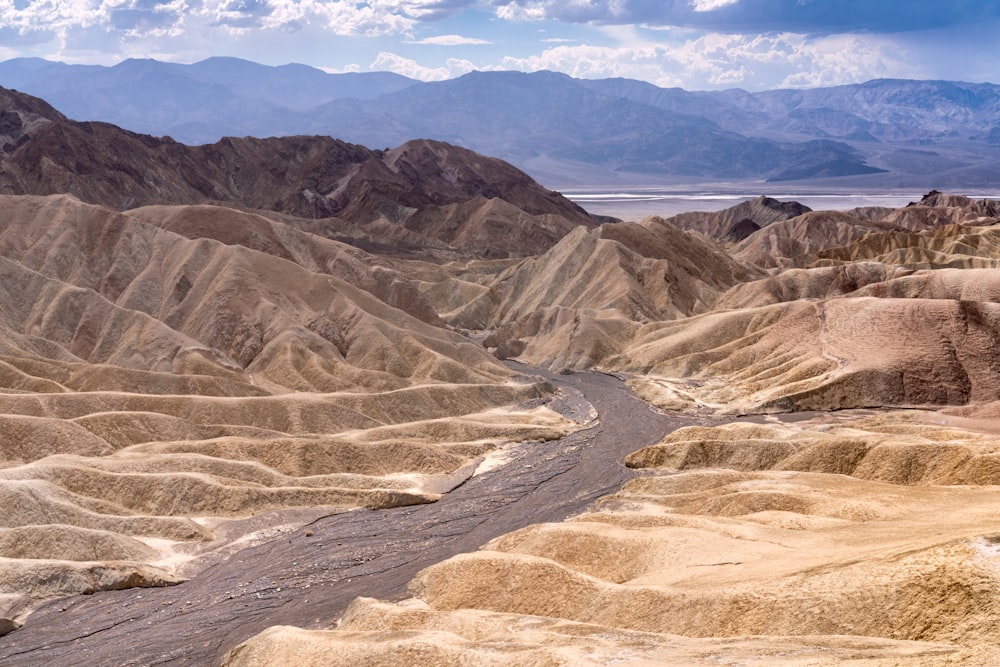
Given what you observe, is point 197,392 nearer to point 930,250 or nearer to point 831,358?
point 831,358

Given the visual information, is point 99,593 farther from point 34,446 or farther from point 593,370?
point 593,370

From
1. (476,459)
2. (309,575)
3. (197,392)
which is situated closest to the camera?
(309,575)

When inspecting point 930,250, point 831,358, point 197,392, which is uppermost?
point 930,250

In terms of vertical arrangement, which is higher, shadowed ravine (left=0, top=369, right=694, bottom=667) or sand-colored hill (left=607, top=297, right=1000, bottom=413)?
sand-colored hill (left=607, top=297, right=1000, bottom=413)

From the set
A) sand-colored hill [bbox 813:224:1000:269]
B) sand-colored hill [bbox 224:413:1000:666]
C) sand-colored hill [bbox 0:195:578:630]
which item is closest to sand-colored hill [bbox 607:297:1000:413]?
sand-colored hill [bbox 0:195:578:630]

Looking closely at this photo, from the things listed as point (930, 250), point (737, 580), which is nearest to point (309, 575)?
point (737, 580)

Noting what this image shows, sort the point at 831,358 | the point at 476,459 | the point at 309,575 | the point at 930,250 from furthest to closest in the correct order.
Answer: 1. the point at 930,250
2. the point at 831,358
3. the point at 476,459
4. the point at 309,575

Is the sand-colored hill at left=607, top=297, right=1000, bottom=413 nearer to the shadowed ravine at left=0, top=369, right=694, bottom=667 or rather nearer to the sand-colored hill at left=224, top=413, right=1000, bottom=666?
the shadowed ravine at left=0, top=369, right=694, bottom=667

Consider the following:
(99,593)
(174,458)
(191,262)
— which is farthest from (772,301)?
(99,593)
